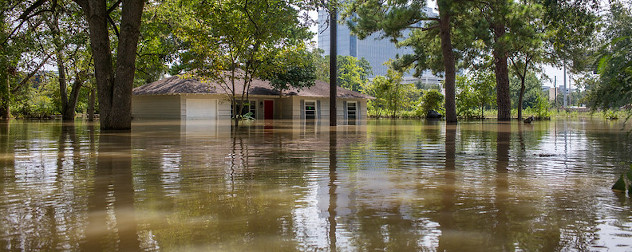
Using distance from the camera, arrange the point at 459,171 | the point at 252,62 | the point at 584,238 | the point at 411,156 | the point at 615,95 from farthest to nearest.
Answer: the point at 252,62, the point at 411,156, the point at 615,95, the point at 459,171, the point at 584,238

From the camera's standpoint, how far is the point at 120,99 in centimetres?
1508

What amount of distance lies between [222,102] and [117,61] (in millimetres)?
17396

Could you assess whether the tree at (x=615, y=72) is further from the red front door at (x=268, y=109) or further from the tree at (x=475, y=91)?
the red front door at (x=268, y=109)

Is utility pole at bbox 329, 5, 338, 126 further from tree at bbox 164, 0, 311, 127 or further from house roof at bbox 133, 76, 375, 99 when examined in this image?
house roof at bbox 133, 76, 375, 99

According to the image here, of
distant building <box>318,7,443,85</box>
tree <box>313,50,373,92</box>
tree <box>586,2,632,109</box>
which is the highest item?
distant building <box>318,7,443,85</box>

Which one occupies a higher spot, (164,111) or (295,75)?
(295,75)

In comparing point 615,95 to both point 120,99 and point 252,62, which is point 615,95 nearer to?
point 120,99

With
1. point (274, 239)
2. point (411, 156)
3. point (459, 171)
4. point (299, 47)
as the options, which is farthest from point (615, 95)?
point (299, 47)

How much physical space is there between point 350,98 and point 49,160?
35.0m

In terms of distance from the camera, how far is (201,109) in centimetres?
3519

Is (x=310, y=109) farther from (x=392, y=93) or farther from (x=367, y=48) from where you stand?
(x=367, y=48)

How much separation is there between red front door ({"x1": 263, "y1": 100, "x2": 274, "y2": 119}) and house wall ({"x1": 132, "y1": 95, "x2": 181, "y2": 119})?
7107mm

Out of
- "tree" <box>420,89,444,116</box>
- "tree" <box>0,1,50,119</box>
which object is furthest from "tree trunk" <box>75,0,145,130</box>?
"tree" <box>420,89,444,116</box>

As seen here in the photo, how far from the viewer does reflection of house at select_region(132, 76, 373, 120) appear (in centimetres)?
3447
